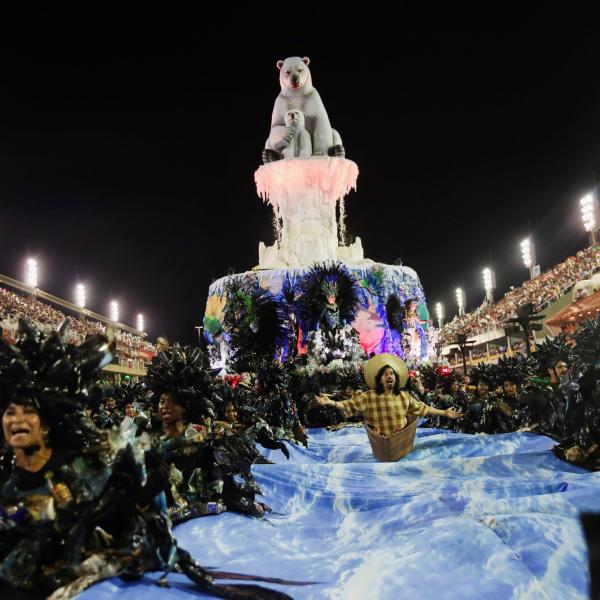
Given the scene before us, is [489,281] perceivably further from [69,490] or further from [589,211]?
[69,490]

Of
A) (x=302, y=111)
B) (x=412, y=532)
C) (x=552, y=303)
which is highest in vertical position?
(x=302, y=111)

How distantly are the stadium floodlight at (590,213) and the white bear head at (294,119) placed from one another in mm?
19557

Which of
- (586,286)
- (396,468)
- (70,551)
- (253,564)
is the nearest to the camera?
(70,551)

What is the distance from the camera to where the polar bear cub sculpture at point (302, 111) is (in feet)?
81.6

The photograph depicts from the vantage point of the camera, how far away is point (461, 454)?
20.5ft

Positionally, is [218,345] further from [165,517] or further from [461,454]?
[165,517]

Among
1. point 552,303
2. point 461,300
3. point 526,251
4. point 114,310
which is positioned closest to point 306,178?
point 552,303

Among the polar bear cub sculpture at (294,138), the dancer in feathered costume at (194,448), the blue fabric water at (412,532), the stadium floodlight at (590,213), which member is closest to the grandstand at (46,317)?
the dancer in feathered costume at (194,448)

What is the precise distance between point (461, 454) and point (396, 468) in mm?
1211

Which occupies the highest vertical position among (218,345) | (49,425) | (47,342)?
(218,345)

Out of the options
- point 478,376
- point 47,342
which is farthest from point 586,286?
point 47,342

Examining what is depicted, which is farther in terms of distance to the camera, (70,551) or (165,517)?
(165,517)

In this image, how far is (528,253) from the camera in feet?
161

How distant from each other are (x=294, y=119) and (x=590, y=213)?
2013 cm
